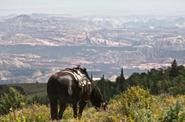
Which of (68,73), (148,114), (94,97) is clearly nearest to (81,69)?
(68,73)

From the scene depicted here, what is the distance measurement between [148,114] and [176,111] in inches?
28.1

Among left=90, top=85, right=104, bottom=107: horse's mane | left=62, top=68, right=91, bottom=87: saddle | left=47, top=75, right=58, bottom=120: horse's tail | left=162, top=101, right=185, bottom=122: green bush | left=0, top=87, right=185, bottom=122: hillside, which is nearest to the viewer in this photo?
left=162, top=101, right=185, bottom=122: green bush

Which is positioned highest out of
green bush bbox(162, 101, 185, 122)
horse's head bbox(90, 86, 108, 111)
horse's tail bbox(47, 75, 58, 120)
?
green bush bbox(162, 101, 185, 122)

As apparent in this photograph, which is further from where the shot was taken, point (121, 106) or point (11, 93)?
point (11, 93)

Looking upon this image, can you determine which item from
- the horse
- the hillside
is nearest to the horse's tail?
the horse

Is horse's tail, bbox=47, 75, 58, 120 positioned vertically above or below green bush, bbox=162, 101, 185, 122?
below

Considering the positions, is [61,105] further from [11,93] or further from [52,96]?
[11,93]

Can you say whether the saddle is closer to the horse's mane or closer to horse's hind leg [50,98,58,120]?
horse's hind leg [50,98,58,120]

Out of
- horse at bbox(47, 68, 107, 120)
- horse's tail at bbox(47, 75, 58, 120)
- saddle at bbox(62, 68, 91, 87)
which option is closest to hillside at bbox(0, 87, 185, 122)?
horse's tail at bbox(47, 75, 58, 120)

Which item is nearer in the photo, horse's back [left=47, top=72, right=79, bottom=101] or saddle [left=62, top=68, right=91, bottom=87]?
horse's back [left=47, top=72, right=79, bottom=101]

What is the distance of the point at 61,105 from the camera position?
66.6ft

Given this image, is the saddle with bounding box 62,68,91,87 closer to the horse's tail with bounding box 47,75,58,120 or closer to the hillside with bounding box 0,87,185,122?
the horse's tail with bounding box 47,75,58,120

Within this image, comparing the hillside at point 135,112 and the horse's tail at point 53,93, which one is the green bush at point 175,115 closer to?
the hillside at point 135,112

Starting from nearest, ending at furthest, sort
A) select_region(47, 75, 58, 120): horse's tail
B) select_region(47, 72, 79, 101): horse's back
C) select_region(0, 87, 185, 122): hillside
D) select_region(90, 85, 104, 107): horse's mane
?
select_region(0, 87, 185, 122): hillside
select_region(47, 72, 79, 101): horse's back
select_region(47, 75, 58, 120): horse's tail
select_region(90, 85, 104, 107): horse's mane
